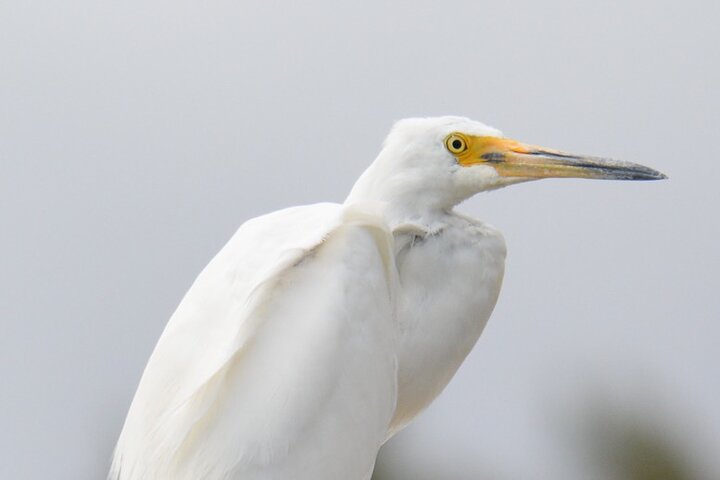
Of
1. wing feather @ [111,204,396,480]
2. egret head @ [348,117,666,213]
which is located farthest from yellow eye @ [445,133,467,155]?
wing feather @ [111,204,396,480]

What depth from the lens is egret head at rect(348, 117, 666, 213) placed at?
2.09 m

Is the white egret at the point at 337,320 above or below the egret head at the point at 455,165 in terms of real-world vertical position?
below

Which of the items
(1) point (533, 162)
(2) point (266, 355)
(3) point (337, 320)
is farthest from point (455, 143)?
(2) point (266, 355)

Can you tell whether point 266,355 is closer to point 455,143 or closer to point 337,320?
point 337,320

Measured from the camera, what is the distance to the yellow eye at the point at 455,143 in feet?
6.91

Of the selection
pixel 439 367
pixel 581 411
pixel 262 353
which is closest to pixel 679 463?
pixel 581 411

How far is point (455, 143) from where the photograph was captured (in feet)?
6.93

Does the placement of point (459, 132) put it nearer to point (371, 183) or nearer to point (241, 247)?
point (371, 183)

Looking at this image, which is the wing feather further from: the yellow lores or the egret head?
the yellow lores

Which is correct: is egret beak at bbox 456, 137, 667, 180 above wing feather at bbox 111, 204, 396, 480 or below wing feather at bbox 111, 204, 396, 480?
above

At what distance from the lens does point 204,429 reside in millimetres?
1773

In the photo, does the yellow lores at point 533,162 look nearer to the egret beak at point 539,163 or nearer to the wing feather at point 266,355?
the egret beak at point 539,163

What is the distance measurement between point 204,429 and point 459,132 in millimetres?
718

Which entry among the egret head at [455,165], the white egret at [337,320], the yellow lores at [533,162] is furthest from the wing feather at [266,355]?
the yellow lores at [533,162]
